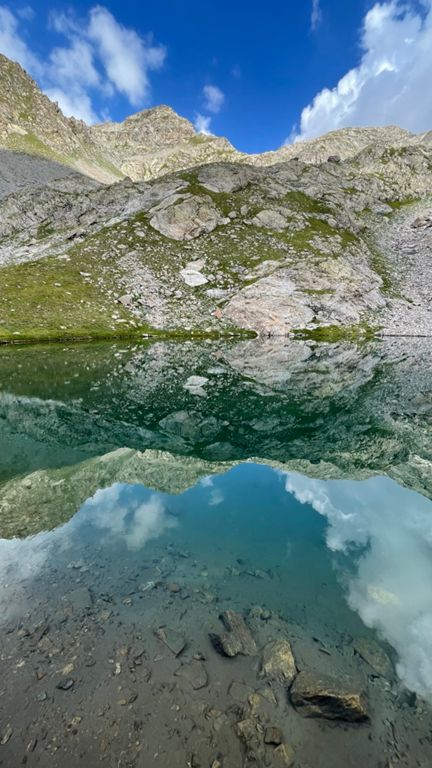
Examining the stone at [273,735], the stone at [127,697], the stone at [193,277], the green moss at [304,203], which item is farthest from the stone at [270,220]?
the stone at [273,735]

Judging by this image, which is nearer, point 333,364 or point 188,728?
point 188,728

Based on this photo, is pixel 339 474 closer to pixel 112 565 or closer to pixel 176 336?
pixel 112 565

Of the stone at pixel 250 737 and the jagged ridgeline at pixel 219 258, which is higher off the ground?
the jagged ridgeline at pixel 219 258

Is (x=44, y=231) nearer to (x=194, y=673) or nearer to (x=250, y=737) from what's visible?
(x=194, y=673)

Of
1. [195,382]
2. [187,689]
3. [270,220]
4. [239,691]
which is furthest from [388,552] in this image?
[270,220]

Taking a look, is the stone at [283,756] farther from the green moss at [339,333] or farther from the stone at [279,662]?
the green moss at [339,333]

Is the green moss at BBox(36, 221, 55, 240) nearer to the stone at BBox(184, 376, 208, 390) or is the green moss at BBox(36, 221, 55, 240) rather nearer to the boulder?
the boulder

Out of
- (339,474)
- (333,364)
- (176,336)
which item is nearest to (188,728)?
(339,474)
